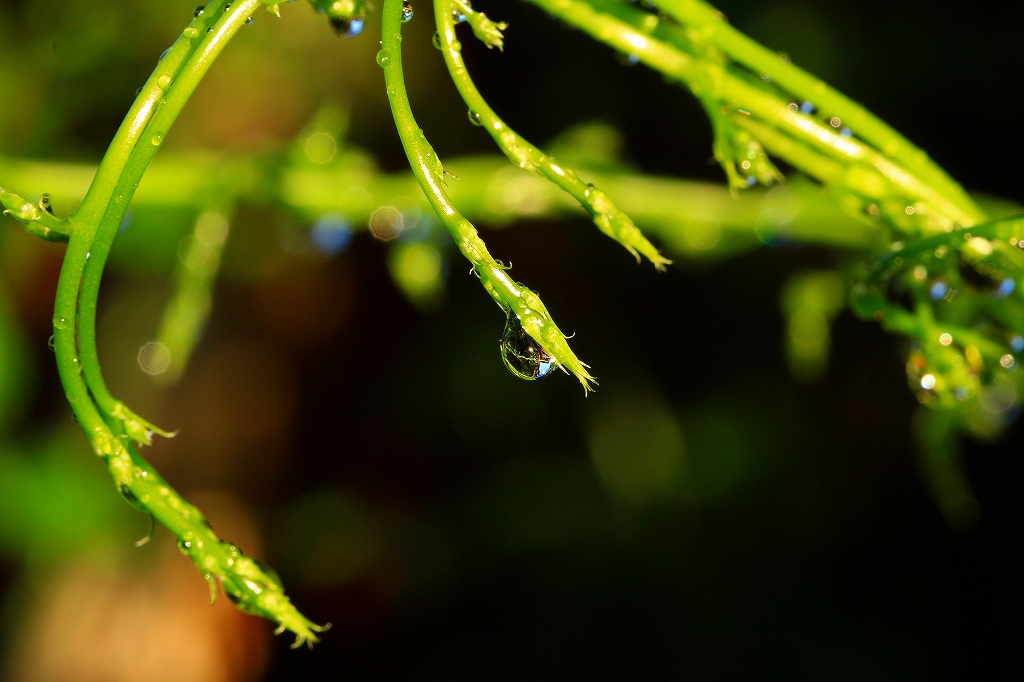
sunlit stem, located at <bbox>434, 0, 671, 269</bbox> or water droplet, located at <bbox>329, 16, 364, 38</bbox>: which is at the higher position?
water droplet, located at <bbox>329, 16, 364, 38</bbox>

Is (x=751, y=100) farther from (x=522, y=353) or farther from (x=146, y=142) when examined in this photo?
(x=146, y=142)

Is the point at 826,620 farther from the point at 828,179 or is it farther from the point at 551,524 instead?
→ the point at 828,179

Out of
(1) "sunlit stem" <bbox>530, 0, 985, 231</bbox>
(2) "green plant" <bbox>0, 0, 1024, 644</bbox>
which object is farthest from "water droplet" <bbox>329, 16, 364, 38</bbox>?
(1) "sunlit stem" <bbox>530, 0, 985, 231</bbox>

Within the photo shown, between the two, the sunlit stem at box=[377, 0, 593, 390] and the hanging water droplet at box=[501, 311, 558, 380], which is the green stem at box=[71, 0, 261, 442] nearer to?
the sunlit stem at box=[377, 0, 593, 390]

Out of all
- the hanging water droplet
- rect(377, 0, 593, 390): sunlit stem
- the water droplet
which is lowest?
the hanging water droplet

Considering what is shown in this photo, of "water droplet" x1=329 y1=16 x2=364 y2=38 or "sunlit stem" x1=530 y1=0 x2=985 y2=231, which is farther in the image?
"sunlit stem" x1=530 y1=0 x2=985 y2=231

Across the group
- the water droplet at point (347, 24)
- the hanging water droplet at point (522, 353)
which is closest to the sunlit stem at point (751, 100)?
the water droplet at point (347, 24)

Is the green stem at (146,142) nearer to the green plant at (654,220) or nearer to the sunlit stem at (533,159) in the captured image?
the green plant at (654,220)
